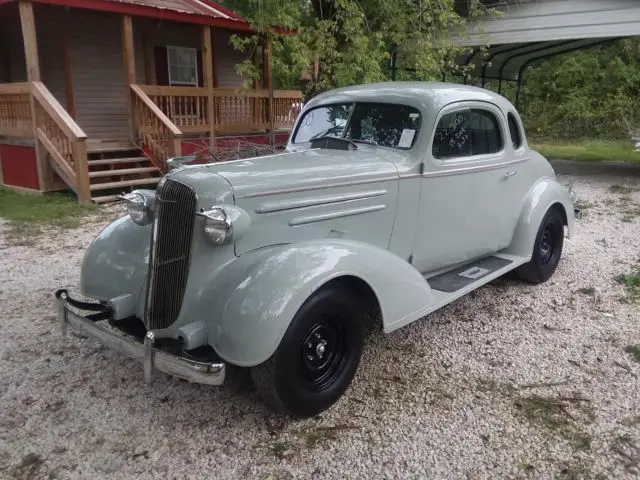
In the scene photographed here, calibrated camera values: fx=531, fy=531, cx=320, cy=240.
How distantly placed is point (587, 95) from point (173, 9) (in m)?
21.4

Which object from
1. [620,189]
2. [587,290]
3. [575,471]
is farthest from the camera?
[620,189]

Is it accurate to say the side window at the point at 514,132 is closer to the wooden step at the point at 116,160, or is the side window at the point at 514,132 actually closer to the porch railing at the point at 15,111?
the wooden step at the point at 116,160

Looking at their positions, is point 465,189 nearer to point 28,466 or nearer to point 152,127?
point 28,466

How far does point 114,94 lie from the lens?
11.9 metres

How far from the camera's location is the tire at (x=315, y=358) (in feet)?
8.95

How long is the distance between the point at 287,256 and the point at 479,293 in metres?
2.72

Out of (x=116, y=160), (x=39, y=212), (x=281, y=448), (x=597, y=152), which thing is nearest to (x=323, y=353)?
(x=281, y=448)

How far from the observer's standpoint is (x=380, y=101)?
4.01 m

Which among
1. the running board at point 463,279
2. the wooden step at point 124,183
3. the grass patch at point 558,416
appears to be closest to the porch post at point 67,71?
the wooden step at point 124,183

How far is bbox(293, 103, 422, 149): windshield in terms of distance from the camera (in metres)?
3.88

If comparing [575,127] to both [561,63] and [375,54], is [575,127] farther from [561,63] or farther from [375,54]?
[375,54]

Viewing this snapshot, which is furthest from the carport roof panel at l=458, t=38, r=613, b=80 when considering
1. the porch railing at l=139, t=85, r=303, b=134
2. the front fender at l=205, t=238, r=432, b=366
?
the front fender at l=205, t=238, r=432, b=366

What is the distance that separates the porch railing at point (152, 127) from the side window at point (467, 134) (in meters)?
6.54

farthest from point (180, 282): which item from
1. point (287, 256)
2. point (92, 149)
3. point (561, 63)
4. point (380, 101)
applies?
point (561, 63)
